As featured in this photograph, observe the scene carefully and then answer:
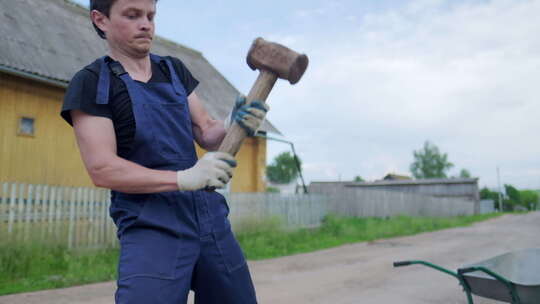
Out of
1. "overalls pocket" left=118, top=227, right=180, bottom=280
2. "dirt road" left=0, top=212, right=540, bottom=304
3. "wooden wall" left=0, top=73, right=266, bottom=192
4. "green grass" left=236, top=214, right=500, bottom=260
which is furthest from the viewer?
"green grass" left=236, top=214, right=500, bottom=260

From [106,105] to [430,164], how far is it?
254ft

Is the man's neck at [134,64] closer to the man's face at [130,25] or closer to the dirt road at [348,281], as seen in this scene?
the man's face at [130,25]

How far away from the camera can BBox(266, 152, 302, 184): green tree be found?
85.8 m

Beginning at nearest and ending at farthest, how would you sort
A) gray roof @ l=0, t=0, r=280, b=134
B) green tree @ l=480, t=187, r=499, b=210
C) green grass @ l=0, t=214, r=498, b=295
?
1. green grass @ l=0, t=214, r=498, b=295
2. gray roof @ l=0, t=0, r=280, b=134
3. green tree @ l=480, t=187, r=499, b=210

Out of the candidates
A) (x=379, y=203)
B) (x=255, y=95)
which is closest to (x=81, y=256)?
(x=255, y=95)

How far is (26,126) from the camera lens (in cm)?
912

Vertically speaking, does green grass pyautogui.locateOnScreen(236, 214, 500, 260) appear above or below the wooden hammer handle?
below

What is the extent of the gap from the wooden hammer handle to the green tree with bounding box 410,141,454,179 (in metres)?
75.2

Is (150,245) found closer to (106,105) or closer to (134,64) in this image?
(106,105)

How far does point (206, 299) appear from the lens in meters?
1.88

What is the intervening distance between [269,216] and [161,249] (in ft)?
34.2

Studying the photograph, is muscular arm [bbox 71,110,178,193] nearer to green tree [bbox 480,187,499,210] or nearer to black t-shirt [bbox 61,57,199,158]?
black t-shirt [bbox 61,57,199,158]

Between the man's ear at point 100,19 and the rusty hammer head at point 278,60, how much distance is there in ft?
2.09

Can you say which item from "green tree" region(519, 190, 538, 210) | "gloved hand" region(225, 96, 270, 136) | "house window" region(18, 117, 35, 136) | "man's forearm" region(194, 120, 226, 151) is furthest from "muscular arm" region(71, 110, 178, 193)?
"green tree" region(519, 190, 538, 210)
